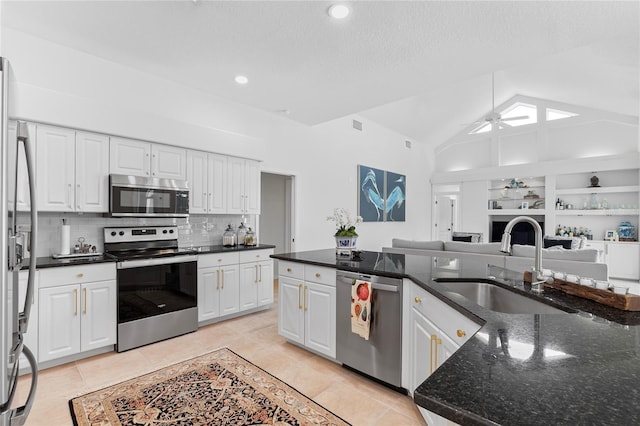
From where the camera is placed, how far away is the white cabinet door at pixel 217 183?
14.0ft

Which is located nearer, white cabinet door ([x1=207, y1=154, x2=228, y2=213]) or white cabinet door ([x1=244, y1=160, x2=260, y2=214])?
white cabinet door ([x1=207, y1=154, x2=228, y2=213])

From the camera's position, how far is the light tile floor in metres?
2.17

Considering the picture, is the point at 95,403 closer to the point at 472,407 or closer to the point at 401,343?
the point at 401,343

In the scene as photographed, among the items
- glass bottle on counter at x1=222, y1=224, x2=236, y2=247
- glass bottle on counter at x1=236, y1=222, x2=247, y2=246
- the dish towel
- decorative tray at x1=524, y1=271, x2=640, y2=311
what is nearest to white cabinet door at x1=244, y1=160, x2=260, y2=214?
glass bottle on counter at x1=236, y1=222, x2=247, y2=246

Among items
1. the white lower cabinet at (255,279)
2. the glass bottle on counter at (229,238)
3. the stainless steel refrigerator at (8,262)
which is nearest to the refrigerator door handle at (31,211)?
the stainless steel refrigerator at (8,262)

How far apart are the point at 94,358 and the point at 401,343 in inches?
112

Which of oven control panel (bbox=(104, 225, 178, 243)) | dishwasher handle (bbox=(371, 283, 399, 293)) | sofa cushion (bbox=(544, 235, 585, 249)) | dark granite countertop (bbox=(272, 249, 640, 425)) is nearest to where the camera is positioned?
dark granite countertop (bbox=(272, 249, 640, 425))

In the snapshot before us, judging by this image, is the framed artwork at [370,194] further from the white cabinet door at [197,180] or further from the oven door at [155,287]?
the oven door at [155,287]

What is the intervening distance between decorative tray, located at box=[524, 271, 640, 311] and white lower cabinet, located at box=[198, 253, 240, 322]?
3345 millimetres

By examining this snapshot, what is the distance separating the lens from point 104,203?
3320mm

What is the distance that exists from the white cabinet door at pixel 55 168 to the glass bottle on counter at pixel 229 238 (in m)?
1.77

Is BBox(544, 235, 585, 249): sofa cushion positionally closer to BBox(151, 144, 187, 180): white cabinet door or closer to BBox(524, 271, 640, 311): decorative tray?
BBox(524, 271, 640, 311): decorative tray

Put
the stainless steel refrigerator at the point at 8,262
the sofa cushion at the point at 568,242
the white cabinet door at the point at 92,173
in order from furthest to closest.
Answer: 1. the sofa cushion at the point at 568,242
2. the white cabinet door at the point at 92,173
3. the stainless steel refrigerator at the point at 8,262

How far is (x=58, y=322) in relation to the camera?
9.14ft
